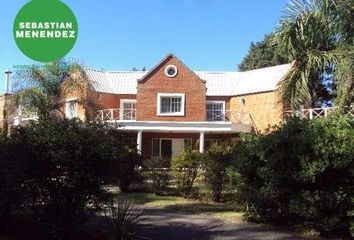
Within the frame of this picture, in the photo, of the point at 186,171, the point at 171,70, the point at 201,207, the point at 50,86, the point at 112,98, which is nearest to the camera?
the point at 201,207

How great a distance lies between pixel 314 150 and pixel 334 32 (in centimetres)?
399

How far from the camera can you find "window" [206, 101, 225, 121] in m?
40.4

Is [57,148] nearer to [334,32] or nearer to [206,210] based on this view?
[206,210]

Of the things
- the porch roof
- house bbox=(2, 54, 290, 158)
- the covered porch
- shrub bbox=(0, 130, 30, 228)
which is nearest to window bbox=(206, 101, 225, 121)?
house bbox=(2, 54, 290, 158)

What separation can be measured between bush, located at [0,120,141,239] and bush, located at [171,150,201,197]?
810 cm

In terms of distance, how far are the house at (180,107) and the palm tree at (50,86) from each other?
7.26 meters

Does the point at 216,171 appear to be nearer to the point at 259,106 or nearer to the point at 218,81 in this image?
the point at 259,106

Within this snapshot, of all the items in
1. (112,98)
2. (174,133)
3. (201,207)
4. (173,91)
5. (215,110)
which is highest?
(173,91)

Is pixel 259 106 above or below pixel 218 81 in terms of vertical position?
below

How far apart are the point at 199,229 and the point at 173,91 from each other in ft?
90.1

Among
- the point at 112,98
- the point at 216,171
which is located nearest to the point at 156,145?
the point at 112,98

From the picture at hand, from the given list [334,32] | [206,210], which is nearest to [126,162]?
[206,210]

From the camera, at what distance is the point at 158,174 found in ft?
61.6

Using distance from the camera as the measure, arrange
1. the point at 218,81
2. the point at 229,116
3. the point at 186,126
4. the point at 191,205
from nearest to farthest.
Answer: the point at 191,205 → the point at 186,126 → the point at 229,116 → the point at 218,81
